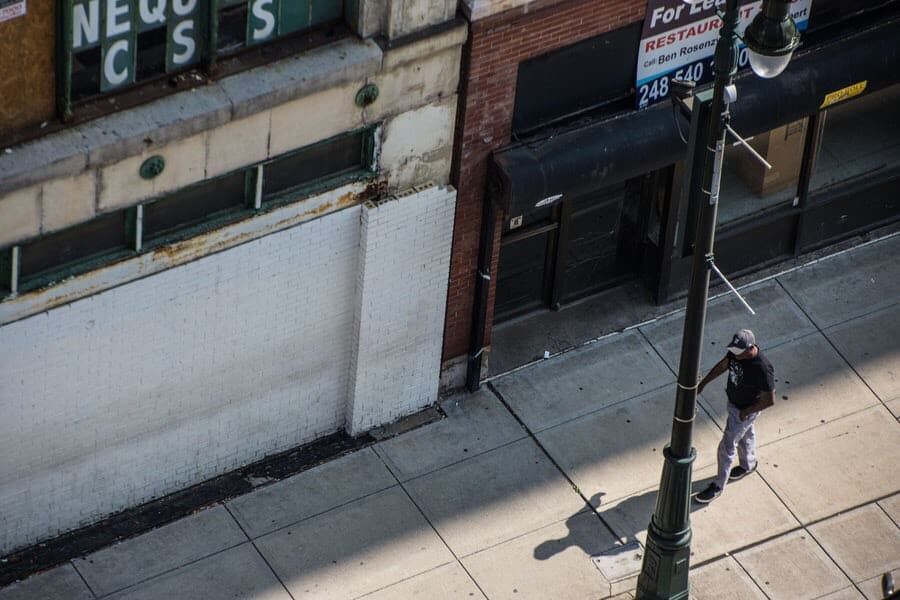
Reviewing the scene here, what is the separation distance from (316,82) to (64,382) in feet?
10.7

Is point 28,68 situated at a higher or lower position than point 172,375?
higher

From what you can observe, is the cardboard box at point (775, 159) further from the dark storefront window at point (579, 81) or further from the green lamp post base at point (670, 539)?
the green lamp post base at point (670, 539)

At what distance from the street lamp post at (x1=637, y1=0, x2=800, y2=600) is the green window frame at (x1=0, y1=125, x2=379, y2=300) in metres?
3.29

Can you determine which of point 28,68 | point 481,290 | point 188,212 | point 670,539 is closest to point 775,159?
point 481,290

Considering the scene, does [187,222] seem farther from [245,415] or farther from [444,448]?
[444,448]

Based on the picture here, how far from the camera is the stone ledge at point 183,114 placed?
13.7m

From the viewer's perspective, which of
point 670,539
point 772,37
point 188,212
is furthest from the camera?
point 670,539

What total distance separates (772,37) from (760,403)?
4710mm

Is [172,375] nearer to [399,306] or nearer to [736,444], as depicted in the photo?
[399,306]

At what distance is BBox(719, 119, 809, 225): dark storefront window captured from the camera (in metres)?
19.0

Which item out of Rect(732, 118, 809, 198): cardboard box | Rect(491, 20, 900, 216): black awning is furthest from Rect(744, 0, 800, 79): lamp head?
Rect(732, 118, 809, 198): cardboard box

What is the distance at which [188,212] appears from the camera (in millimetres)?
15070

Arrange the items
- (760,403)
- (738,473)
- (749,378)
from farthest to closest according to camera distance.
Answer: (738,473), (760,403), (749,378)

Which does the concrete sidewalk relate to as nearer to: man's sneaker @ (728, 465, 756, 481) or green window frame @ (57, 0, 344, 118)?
man's sneaker @ (728, 465, 756, 481)
